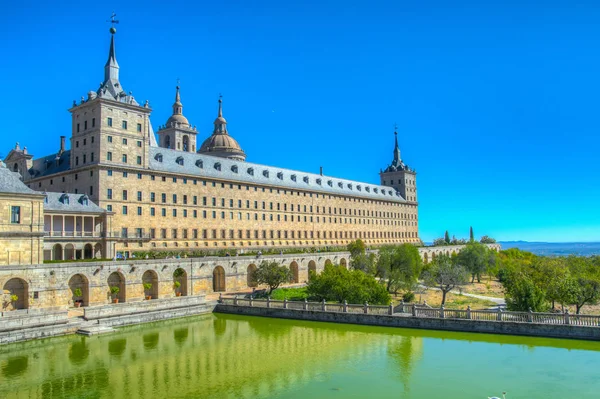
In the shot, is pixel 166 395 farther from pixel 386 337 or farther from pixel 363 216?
pixel 363 216

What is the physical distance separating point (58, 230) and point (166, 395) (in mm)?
31714

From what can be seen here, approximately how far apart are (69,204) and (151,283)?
424 inches

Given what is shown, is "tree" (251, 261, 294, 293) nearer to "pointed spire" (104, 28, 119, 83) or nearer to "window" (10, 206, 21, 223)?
"window" (10, 206, 21, 223)

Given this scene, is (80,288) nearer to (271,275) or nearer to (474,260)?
(271,275)

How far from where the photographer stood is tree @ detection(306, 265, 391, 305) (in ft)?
137

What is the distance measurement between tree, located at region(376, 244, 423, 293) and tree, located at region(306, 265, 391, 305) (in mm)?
11440

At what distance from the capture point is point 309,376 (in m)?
25.0

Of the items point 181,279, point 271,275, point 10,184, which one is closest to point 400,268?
point 271,275

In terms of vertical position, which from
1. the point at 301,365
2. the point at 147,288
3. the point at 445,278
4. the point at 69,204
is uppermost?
the point at 69,204

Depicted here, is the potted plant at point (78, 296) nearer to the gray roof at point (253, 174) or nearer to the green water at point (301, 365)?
the green water at point (301, 365)

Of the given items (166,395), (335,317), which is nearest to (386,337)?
(335,317)

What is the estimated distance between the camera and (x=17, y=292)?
122 feet

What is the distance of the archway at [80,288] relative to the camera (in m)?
41.0

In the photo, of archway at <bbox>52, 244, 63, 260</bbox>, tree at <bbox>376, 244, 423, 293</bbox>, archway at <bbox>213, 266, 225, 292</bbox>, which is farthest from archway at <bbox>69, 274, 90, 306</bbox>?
tree at <bbox>376, 244, 423, 293</bbox>
